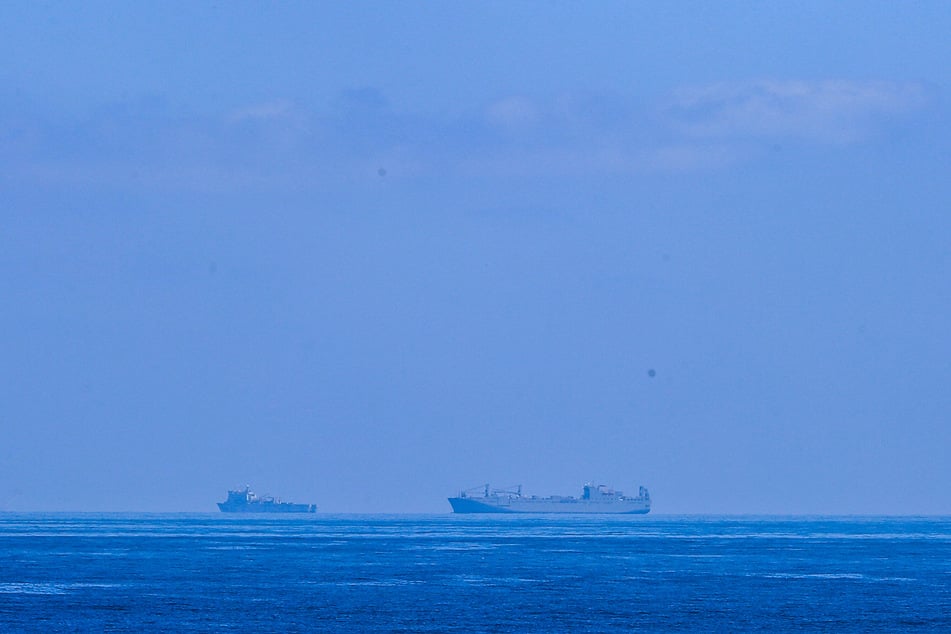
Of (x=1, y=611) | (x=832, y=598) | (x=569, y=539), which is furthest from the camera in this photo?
(x=569, y=539)

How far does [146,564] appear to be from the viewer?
257ft

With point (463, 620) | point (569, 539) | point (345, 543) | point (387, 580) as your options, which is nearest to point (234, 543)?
point (345, 543)

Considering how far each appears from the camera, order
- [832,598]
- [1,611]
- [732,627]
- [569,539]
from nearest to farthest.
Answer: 1. [732,627]
2. [1,611]
3. [832,598]
4. [569,539]

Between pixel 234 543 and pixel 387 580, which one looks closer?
pixel 387 580

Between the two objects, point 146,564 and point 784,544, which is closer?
point 146,564

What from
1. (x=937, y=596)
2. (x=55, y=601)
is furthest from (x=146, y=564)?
(x=937, y=596)

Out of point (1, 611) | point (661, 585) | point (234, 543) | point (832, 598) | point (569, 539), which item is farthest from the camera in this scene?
point (569, 539)

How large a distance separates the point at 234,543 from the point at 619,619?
231 feet

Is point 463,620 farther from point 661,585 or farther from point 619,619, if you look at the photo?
point 661,585

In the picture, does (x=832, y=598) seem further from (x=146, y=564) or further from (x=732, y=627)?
(x=146, y=564)

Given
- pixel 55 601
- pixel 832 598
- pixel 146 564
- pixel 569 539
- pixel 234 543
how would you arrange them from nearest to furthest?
pixel 55 601
pixel 832 598
pixel 146 564
pixel 234 543
pixel 569 539

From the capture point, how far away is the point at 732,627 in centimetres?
4500

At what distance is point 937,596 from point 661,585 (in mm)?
11716

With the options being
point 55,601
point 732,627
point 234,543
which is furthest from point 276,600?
point 234,543
